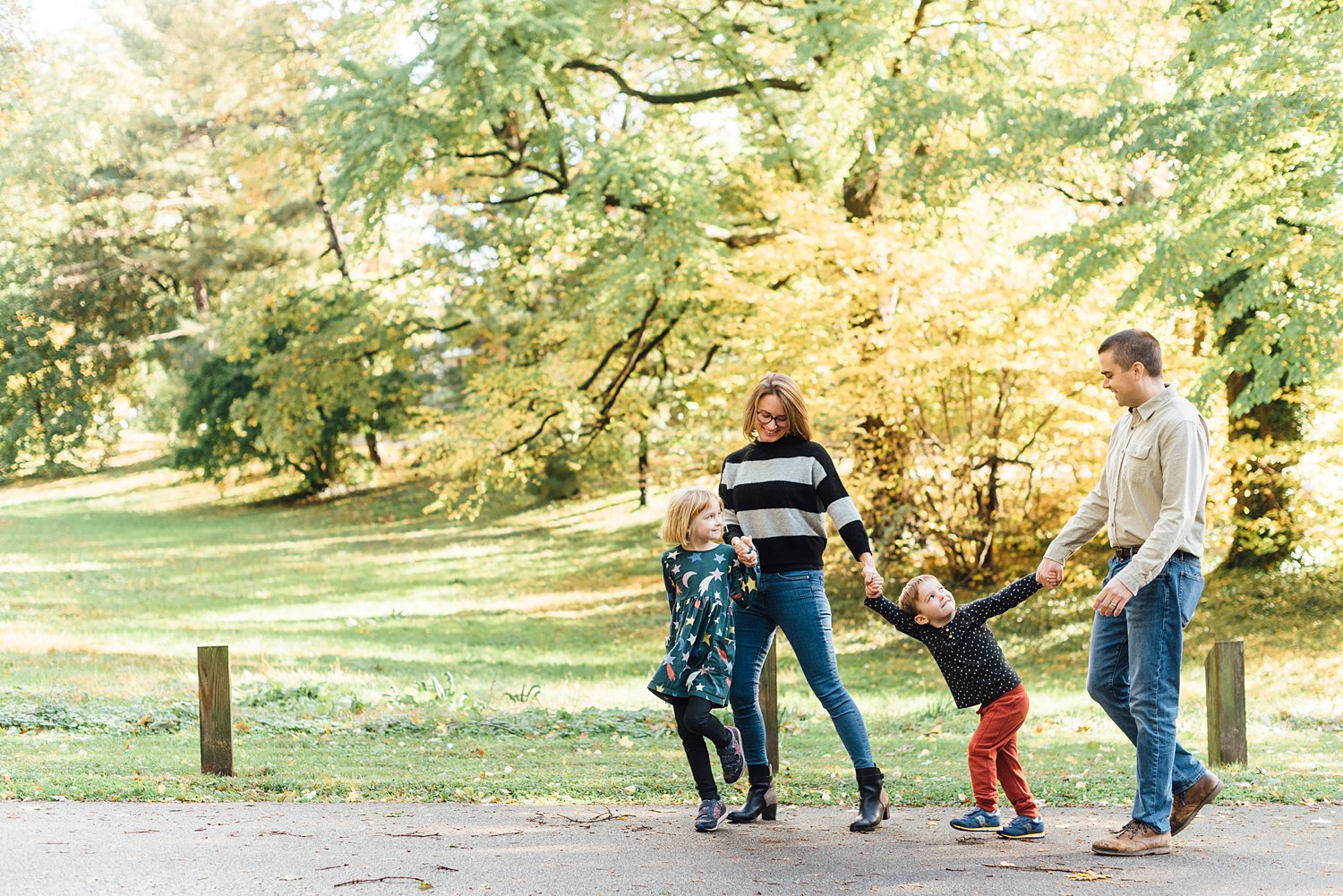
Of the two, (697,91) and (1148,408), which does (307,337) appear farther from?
(1148,408)

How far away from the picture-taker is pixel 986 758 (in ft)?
17.0

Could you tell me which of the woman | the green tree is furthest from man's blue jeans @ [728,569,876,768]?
the green tree

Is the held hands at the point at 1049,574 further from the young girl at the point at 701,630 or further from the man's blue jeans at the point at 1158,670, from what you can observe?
the young girl at the point at 701,630

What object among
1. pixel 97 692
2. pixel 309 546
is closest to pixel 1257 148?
pixel 97 692

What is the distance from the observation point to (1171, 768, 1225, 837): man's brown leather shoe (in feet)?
16.5

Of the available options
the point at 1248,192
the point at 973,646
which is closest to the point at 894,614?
the point at 973,646

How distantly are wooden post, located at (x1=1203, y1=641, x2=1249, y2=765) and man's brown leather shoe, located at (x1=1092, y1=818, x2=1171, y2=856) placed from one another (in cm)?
201

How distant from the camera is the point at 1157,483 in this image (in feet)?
16.0

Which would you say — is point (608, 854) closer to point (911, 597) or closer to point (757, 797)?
point (757, 797)

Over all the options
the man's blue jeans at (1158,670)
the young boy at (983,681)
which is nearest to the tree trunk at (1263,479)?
the man's blue jeans at (1158,670)

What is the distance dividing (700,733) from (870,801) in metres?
0.81

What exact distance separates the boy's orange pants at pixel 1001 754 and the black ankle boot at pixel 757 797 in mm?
900

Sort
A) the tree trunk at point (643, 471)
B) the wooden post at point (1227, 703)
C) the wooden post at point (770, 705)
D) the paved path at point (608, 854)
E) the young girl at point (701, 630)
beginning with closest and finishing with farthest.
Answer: the paved path at point (608, 854) → the young girl at point (701, 630) → the wooden post at point (770, 705) → the wooden post at point (1227, 703) → the tree trunk at point (643, 471)

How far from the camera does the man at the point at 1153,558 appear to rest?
4.73 metres
